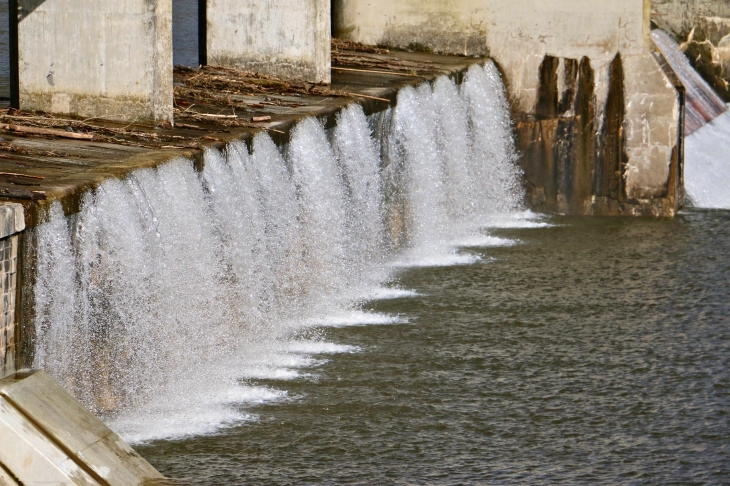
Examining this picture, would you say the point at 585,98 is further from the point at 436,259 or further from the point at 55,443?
the point at 55,443

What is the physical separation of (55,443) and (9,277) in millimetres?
1026

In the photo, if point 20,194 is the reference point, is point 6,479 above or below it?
below

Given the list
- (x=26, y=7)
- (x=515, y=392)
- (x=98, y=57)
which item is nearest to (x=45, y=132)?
(x=98, y=57)

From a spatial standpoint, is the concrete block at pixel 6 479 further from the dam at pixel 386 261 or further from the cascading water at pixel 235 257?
the cascading water at pixel 235 257

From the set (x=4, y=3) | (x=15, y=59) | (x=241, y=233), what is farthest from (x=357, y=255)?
(x=4, y=3)

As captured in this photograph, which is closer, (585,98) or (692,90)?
(585,98)

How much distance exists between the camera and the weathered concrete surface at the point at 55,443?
5.79 metres

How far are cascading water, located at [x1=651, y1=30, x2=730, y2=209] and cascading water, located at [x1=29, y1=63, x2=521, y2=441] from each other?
10.3 feet

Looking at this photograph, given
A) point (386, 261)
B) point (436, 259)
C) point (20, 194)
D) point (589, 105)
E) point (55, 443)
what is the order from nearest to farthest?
1. point (55, 443)
2. point (20, 194)
3. point (386, 261)
4. point (436, 259)
5. point (589, 105)

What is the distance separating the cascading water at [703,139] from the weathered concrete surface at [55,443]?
9.88 meters

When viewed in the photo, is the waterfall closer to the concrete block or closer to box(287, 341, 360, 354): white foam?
box(287, 341, 360, 354): white foam

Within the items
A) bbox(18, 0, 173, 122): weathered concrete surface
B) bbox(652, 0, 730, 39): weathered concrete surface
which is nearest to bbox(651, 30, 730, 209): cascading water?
bbox(652, 0, 730, 39): weathered concrete surface

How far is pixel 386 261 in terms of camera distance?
1190 centimetres

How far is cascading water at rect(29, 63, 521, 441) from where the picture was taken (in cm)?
731
